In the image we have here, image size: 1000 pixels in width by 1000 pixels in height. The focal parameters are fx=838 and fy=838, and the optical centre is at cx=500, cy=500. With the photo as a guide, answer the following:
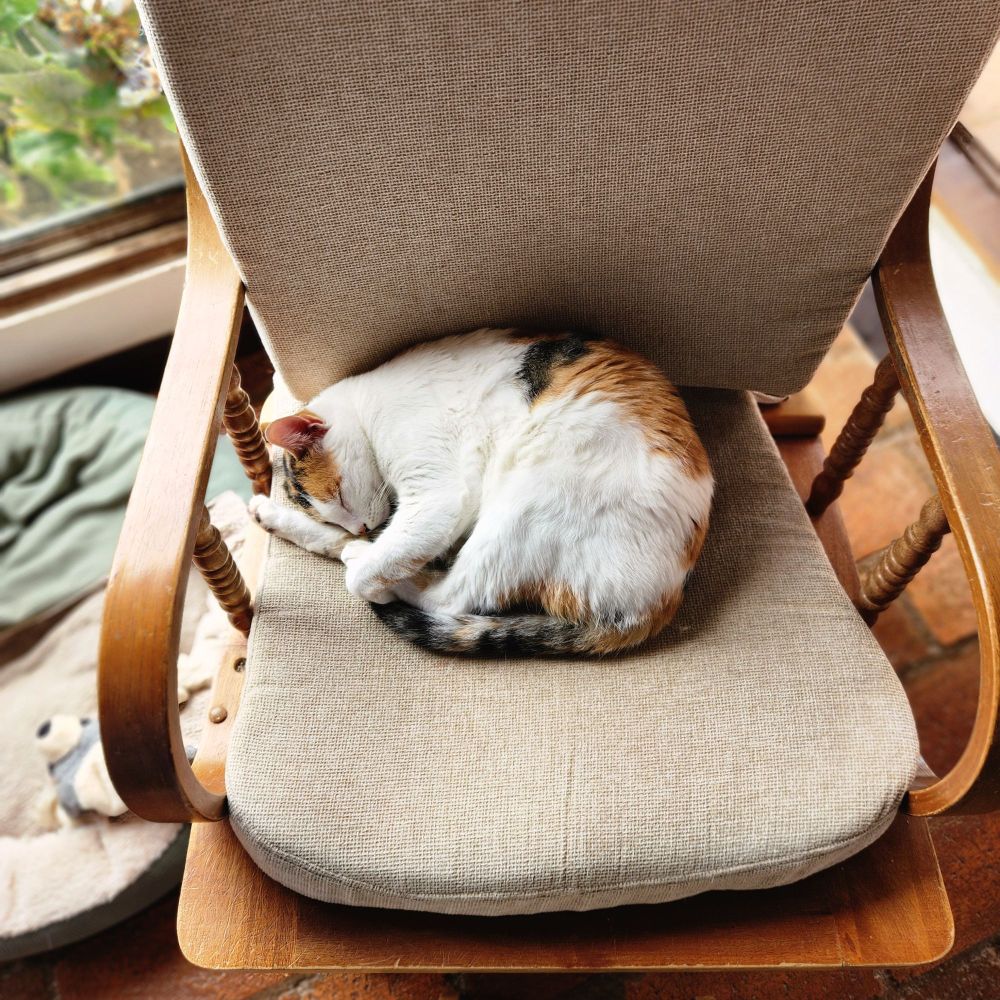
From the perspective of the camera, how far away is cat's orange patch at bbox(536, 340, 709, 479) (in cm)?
100

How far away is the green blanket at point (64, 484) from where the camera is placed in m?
1.63

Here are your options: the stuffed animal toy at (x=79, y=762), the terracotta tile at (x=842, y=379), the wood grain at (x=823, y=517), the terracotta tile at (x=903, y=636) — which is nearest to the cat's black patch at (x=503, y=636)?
the wood grain at (x=823, y=517)

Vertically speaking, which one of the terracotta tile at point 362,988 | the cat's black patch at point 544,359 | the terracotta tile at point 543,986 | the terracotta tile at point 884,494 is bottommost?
the terracotta tile at point 362,988

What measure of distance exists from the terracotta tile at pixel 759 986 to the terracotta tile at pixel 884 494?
2.63ft

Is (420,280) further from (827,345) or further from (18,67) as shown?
(18,67)

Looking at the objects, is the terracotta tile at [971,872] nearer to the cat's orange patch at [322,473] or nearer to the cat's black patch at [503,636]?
the cat's black patch at [503,636]

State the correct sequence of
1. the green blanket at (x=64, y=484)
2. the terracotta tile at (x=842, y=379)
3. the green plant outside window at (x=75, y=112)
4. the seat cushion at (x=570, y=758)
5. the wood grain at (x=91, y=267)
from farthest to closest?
the terracotta tile at (x=842, y=379)
the wood grain at (x=91, y=267)
the green blanket at (x=64, y=484)
the green plant outside window at (x=75, y=112)
the seat cushion at (x=570, y=758)

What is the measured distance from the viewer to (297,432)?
41.8 inches

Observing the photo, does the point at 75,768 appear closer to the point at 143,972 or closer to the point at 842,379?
the point at 143,972

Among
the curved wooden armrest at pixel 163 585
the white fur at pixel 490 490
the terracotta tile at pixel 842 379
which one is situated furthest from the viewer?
the terracotta tile at pixel 842 379

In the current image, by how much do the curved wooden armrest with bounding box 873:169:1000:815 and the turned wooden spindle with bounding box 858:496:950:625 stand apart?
0.25ft

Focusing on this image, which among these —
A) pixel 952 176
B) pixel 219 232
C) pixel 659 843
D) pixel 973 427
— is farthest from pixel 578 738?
pixel 952 176

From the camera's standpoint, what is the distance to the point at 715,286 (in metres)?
1.06

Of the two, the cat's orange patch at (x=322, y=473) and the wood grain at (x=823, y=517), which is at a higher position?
the cat's orange patch at (x=322, y=473)
